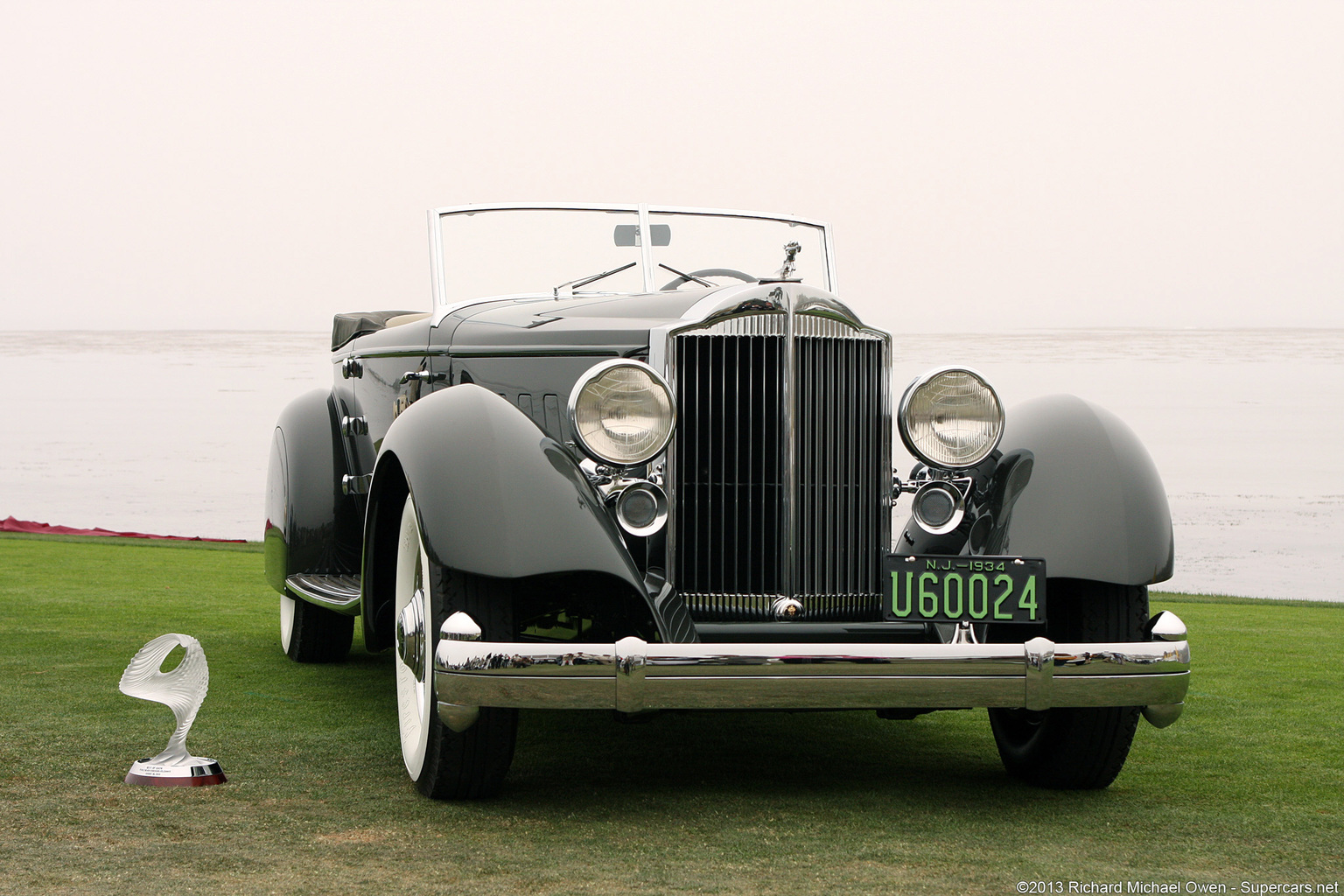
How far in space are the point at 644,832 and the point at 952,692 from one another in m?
0.82

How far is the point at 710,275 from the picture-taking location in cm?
546

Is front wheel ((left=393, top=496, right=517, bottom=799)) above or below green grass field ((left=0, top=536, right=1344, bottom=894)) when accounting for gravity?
above

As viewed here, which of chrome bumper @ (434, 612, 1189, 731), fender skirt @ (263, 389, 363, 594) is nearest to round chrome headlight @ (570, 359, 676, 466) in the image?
chrome bumper @ (434, 612, 1189, 731)

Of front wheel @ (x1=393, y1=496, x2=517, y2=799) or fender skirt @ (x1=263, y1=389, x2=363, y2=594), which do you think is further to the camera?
fender skirt @ (x1=263, y1=389, x2=363, y2=594)

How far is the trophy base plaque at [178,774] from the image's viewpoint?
12.2ft

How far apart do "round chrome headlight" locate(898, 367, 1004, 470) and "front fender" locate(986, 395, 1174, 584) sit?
0.16 m

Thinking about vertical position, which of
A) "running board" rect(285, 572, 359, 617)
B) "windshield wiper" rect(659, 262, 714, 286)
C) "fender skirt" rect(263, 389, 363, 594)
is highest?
"windshield wiper" rect(659, 262, 714, 286)

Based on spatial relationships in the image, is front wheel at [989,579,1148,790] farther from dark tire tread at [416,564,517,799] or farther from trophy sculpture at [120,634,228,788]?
trophy sculpture at [120,634,228,788]

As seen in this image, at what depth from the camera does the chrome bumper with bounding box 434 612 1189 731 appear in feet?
10.7

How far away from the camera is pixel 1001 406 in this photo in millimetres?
3867

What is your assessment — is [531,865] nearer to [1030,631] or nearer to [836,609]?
[836,609]

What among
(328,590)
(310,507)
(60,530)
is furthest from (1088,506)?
(60,530)

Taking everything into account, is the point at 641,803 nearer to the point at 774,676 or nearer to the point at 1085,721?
the point at 774,676

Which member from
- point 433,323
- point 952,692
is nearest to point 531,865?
point 952,692
